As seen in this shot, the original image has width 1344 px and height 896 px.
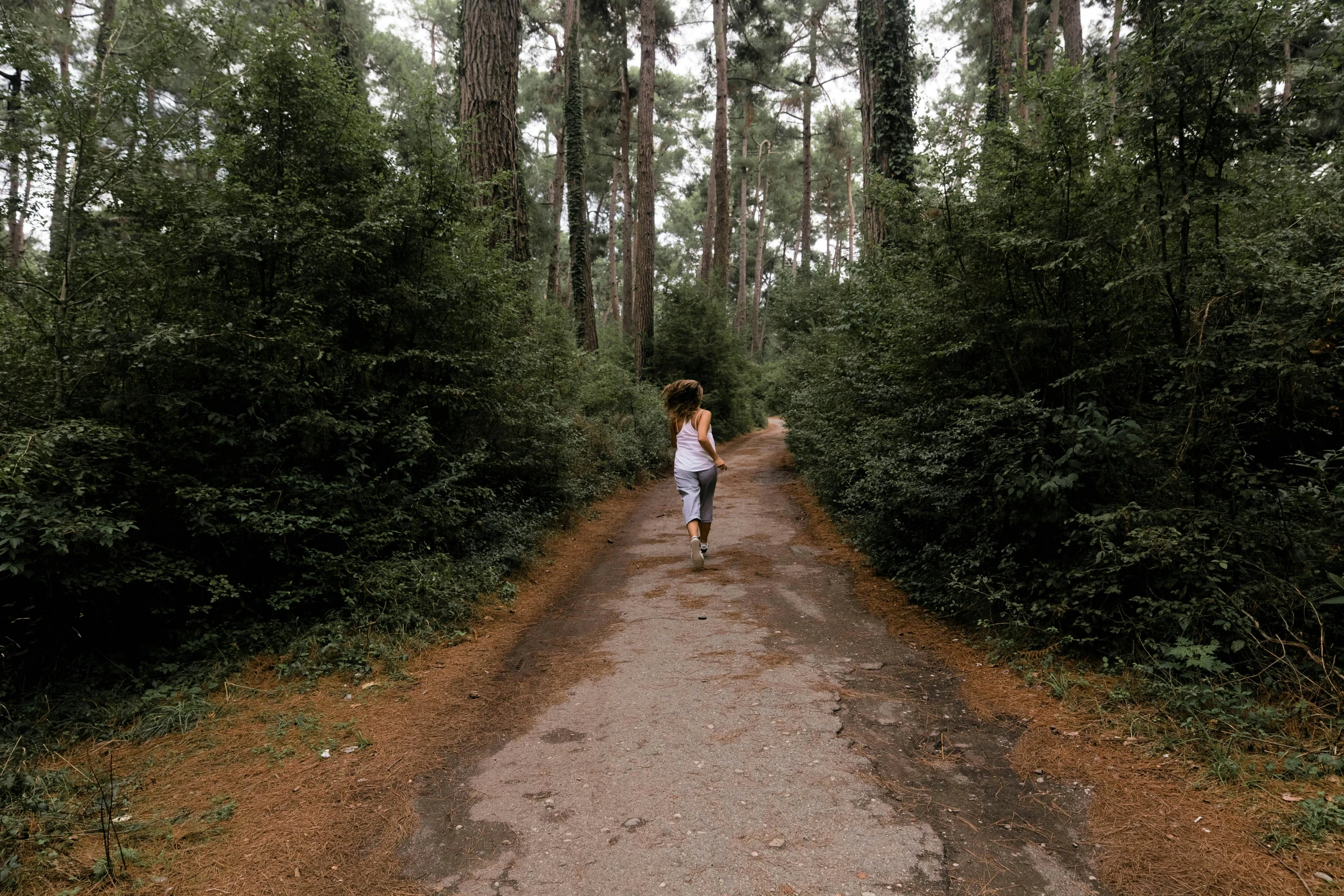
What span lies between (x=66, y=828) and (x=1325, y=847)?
485 cm

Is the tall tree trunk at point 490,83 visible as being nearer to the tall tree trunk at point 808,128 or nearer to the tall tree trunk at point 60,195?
the tall tree trunk at point 60,195

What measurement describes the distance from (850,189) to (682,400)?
108 feet

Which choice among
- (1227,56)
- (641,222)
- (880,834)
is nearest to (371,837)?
(880,834)

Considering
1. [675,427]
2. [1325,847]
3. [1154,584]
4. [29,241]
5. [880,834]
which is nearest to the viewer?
[1325,847]

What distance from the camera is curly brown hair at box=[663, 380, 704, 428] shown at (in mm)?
7105

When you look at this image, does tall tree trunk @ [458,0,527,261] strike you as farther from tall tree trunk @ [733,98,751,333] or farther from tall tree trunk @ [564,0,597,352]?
tall tree trunk @ [733,98,751,333]

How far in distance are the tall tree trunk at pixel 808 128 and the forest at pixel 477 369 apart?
17.7m

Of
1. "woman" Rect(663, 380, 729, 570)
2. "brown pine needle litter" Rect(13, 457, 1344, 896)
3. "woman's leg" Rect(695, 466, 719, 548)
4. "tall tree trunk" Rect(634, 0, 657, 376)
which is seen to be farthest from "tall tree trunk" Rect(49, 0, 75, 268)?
"tall tree trunk" Rect(634, 0, 657, 376)

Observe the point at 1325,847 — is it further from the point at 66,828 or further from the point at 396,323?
the point at 396,323

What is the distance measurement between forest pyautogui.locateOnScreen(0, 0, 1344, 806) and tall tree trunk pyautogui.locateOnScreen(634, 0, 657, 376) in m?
10.5

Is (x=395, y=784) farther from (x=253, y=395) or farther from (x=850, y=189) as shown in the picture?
(x=850, y=189)

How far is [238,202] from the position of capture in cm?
481

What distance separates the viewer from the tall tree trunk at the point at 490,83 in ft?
28.5

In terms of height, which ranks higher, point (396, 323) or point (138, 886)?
point (396, 323)
